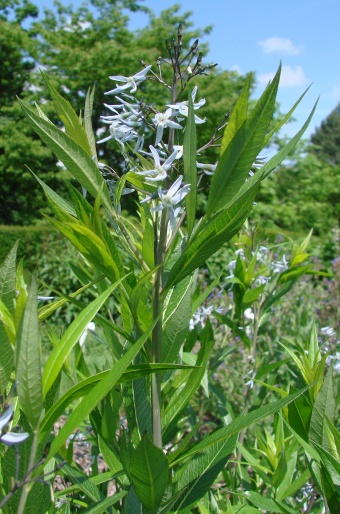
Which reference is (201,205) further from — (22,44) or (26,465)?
(26,465)

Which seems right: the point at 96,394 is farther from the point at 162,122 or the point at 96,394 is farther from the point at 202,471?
the point at 162,122

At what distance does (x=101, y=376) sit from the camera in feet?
3.08

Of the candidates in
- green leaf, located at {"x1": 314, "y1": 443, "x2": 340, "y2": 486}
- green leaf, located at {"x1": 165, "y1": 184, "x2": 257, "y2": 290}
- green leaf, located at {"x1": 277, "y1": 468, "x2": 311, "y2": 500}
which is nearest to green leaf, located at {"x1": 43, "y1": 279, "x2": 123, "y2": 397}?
green leaf, located at {"x1": 165, "y1": 184, "x2": 257, "y2": 290}

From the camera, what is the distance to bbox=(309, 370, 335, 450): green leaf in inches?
49.3

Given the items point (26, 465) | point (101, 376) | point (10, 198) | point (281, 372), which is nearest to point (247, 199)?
point (101, 376)

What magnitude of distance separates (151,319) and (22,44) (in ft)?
70.6

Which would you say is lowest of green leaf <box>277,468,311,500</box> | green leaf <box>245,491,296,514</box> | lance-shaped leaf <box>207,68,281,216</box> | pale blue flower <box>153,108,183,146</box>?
green leaf <box>277,468,311,500</box>

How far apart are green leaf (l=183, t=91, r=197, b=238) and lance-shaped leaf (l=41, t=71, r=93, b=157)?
24cm

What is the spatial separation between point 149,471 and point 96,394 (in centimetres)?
26

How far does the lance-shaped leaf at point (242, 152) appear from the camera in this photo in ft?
3.18

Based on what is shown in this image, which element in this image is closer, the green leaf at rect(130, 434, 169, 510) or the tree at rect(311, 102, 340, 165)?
the green leaf at rect(130, 434, 169, 510)

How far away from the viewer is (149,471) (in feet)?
3.39

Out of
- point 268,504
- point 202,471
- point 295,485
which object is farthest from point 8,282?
point 295,485

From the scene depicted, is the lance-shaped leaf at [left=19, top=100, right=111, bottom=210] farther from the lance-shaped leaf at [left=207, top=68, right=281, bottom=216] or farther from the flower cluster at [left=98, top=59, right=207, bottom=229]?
the lance-shaped leaf at [left=207, top=68, right=281, bottom=216]
